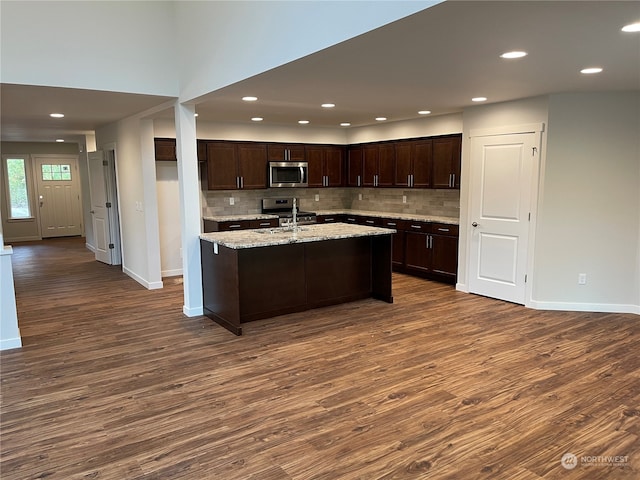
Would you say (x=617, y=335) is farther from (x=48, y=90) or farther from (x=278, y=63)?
(x=48, y=90)

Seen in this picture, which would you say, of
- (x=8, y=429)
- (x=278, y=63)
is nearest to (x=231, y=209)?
(x=278, y=63)

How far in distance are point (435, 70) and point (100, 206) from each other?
699cm

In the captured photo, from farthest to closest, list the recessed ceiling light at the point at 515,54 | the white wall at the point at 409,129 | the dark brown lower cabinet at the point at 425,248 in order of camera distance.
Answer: the white wall at the point at 409,129, the dark brown lower cabinet at the point at 425,248, the recessed ceiling light at the point at 515,54

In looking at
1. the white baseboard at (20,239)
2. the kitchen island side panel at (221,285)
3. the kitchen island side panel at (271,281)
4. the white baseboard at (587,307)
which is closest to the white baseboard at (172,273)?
the kitchen island side panel at (221,285)

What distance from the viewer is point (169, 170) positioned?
284 inches

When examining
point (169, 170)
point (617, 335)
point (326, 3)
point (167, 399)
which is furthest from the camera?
point (169, 170)

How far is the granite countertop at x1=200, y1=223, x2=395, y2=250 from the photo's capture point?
459 centimetres

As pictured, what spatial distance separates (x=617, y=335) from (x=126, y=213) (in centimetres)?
682

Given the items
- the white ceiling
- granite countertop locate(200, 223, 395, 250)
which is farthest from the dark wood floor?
the white ceiling

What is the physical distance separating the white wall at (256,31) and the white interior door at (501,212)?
3.26 meters

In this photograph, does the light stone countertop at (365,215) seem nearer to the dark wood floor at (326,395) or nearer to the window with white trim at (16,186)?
the dark wood floor at (326,395)

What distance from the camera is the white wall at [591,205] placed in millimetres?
4914

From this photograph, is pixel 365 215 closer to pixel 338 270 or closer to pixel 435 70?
pixel 338 270

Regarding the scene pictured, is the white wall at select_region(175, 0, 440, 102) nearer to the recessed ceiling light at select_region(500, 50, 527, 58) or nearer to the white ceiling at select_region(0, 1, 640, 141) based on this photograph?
the white ceiling at select_region(0, 1, 640, 141)
